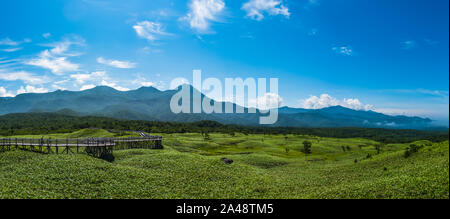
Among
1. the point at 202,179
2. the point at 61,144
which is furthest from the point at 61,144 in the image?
the point at 202,179

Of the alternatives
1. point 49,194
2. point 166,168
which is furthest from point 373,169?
point 49,194

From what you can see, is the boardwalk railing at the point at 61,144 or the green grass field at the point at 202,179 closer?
the green grass field at the point at 202,179

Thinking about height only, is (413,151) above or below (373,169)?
above

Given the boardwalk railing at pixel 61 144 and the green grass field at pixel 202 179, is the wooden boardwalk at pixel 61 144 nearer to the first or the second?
the boardwalk railing at pixel 61 144

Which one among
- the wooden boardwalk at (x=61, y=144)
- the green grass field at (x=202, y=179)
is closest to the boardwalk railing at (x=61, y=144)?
the wooden boardwalk at (x=61, y=144)

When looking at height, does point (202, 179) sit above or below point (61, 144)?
below

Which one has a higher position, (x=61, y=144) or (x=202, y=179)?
(x=61, y=144)

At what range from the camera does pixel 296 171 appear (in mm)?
46188

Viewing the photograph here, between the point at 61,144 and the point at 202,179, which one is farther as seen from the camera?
the point at 61,144

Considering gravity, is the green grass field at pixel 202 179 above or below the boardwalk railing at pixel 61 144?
below

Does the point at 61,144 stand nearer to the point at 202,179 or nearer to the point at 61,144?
the point at 61,144
